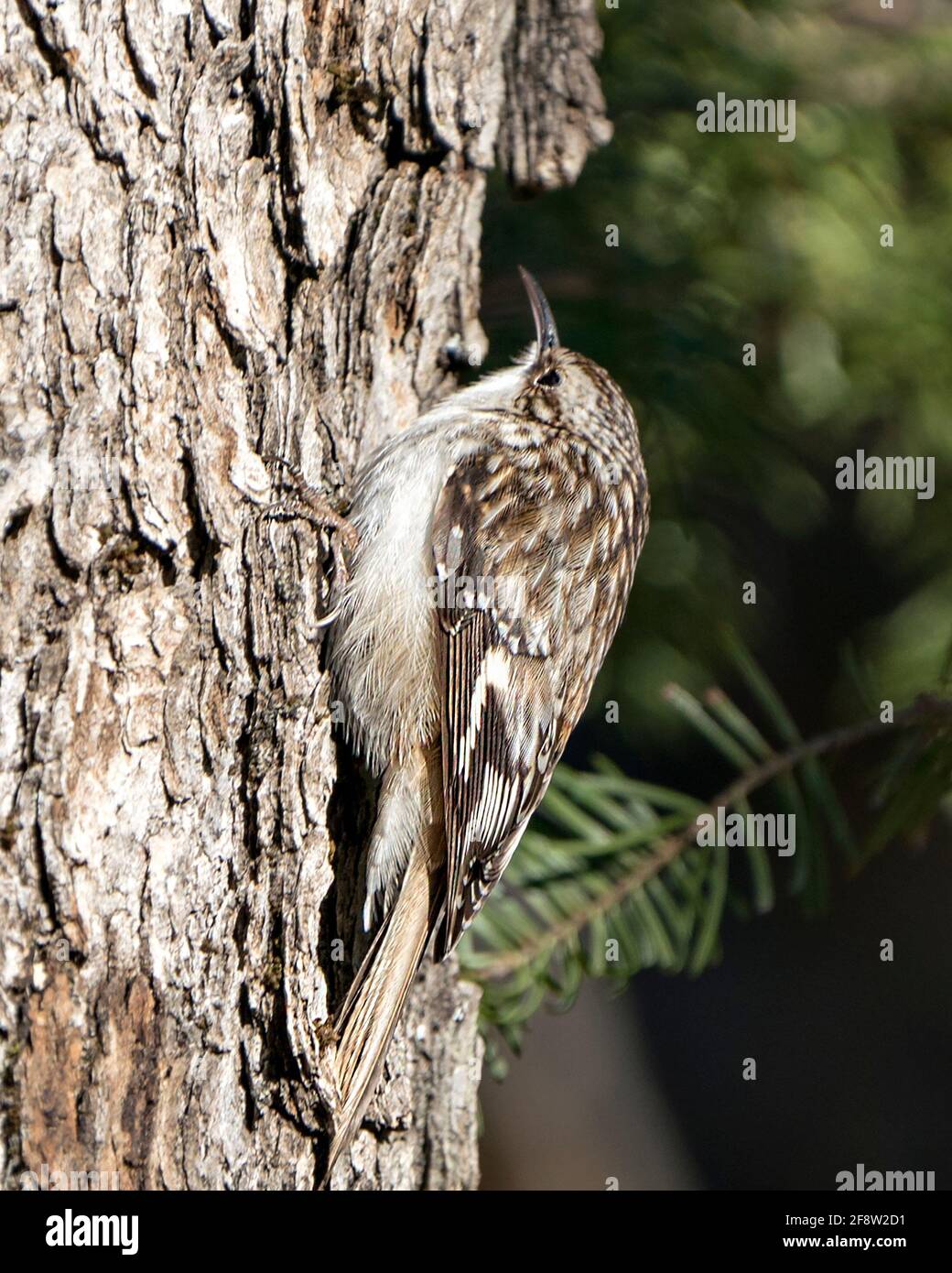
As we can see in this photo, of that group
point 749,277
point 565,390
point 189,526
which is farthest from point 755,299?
point 189,526

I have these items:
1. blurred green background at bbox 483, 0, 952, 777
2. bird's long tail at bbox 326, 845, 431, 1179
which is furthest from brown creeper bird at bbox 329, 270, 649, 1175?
blurred green background at bbox 483, 0, 952, 777

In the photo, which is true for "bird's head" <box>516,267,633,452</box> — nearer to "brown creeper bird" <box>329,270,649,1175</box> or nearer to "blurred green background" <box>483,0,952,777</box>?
"brown creeper bird" <box>329,270,649,1175</box>

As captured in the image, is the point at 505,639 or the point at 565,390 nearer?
the point at 505,639

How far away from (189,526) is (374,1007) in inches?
31.5

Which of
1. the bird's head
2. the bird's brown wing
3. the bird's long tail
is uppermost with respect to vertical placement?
the bird's head

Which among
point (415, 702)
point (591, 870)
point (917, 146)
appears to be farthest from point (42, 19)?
point (917, 146)

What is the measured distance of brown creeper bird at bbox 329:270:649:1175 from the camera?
2.04m

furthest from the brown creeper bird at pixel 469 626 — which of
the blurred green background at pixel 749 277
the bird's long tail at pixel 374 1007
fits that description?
the blurred green background at pixel 749 277

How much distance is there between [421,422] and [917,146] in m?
1.50

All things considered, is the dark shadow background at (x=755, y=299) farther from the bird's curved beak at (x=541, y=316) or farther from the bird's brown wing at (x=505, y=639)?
the bird's brown wing at (x=505, y=639)

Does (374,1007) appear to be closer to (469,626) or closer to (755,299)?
(469,626)

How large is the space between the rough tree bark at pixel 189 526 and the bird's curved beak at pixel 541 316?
315 mm

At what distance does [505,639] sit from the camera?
7.21 ft

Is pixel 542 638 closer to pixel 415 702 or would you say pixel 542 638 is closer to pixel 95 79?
pixel 415 702
